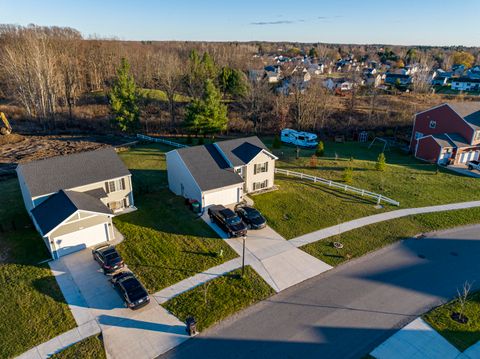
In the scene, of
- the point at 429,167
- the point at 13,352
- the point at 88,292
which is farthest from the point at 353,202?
the point at 13,352

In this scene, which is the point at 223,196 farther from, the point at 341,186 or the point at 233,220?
the point at 341,186

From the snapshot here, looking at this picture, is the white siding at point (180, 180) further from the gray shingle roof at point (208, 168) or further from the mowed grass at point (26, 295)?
the mowed grass at point (26, 295)

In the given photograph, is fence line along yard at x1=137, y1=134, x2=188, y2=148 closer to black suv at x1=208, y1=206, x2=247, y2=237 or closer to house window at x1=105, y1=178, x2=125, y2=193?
house window at x1=105, y1=178, x2=125, y2=193

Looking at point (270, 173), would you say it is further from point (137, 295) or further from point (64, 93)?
point (64, 93)

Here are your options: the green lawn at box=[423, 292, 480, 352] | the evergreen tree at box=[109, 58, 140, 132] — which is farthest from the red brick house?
the evergreen tree at box=[109, 58, 140, 132]

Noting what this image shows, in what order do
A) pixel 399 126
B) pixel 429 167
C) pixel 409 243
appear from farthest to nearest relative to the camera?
1. pixel 399 126
2. pixel 429 167
3. pixel 409 243

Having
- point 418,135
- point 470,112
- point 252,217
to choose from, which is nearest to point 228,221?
point 252,217
